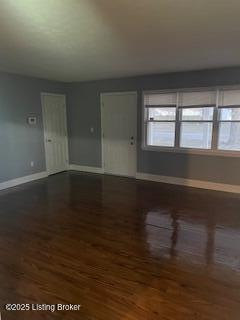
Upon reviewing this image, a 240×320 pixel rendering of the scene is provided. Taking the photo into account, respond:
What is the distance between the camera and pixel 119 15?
223 centimetres

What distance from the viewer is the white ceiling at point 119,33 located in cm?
207

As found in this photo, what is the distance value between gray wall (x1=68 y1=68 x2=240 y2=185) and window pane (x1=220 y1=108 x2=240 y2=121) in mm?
516

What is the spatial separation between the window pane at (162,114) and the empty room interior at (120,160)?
25 millimetres

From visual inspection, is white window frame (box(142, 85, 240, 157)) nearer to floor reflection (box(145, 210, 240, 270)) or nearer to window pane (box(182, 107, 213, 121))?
window pane (box(182, 107, 213, 121))

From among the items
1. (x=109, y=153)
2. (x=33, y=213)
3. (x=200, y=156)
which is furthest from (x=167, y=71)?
(x=33, y=213)

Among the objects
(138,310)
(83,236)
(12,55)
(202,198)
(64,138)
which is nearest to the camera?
(138,310)

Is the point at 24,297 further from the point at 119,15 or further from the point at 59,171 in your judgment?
the point at 59,171

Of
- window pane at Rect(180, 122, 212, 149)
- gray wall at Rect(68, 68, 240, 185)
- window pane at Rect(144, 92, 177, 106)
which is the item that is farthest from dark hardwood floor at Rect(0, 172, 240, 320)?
window pane at Rect(144, 92, 177, 106)

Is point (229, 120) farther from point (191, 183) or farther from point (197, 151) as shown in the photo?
point (191, 183)

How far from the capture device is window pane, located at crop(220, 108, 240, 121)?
15.2 ft

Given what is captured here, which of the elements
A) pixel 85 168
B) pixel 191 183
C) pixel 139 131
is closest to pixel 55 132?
pixel 85 168

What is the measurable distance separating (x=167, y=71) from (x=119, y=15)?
2949 millimetres

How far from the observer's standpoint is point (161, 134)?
18.2 ft

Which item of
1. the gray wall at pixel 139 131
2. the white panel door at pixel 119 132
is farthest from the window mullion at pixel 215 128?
the white panel door at pixel 119 132
